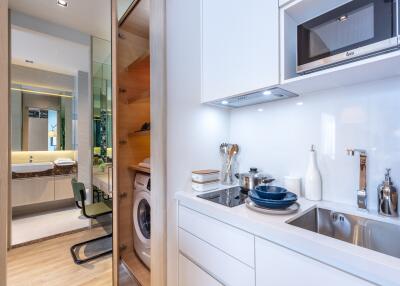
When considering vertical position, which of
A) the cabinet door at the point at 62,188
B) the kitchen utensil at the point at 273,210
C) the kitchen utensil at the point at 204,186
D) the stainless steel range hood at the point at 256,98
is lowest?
the cabinet door at the point at 62,188

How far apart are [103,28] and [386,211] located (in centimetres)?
339

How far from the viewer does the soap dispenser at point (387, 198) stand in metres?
0.86

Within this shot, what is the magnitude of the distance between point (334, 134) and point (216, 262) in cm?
92

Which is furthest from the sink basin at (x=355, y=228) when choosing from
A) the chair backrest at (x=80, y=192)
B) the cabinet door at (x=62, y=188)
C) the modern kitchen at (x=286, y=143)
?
the cabinet door at (x=62, y=188)

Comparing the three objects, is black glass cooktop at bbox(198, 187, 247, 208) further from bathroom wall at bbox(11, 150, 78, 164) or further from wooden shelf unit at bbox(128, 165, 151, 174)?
bathroom wall at bbox(11, 150, 78, 164)

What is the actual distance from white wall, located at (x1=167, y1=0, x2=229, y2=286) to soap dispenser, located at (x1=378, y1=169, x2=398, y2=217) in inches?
37.6

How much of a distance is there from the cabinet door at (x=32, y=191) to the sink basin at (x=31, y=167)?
15 cm

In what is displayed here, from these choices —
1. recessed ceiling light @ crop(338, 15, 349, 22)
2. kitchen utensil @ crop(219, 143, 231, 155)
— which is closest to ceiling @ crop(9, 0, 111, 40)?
kitchen utensil @ crop(219, 143, 231, 155)

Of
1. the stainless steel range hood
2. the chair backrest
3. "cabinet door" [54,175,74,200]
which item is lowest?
"cabinet door" [54,175,74,200]

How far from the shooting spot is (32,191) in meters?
3.28

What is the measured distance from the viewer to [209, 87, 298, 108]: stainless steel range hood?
1.12 meters

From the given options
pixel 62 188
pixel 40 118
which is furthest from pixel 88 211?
pixel 40 118

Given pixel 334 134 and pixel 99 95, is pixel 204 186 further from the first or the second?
pixel 99 95

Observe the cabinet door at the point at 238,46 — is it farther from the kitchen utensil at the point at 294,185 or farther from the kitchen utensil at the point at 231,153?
the kitchen utensil at the point at 294,185
